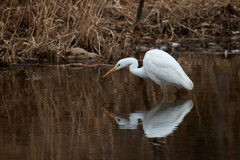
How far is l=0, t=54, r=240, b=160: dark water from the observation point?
3.28m

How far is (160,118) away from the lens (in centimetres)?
436

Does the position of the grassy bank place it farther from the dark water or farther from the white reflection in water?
the white reflection in water

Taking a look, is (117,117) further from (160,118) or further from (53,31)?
(53,31)

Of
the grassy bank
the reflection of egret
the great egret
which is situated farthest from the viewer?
the grassy bank

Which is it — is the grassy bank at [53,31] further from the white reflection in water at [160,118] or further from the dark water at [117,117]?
the white reflection in water at [160,118]

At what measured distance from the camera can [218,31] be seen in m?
13.8

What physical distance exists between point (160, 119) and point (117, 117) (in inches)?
17.2

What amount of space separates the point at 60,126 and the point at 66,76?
3.18 meters

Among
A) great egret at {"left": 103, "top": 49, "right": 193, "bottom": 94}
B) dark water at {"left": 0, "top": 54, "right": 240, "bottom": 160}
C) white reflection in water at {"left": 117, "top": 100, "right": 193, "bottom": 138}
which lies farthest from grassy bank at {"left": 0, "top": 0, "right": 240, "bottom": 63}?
white reflection in water at {"left": 117, "top": 100, "right": 193, "bottom": 138}

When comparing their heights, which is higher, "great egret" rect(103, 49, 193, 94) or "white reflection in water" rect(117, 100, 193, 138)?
"great egret" rect(103, 49, 193, 94)

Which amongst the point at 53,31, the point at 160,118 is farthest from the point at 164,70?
the point at 53,31

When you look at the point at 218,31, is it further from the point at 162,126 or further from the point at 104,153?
the point at 104,153

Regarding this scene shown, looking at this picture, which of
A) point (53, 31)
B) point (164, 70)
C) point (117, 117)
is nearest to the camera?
point (117, 117)

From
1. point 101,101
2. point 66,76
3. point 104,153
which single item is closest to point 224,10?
point 66,76
